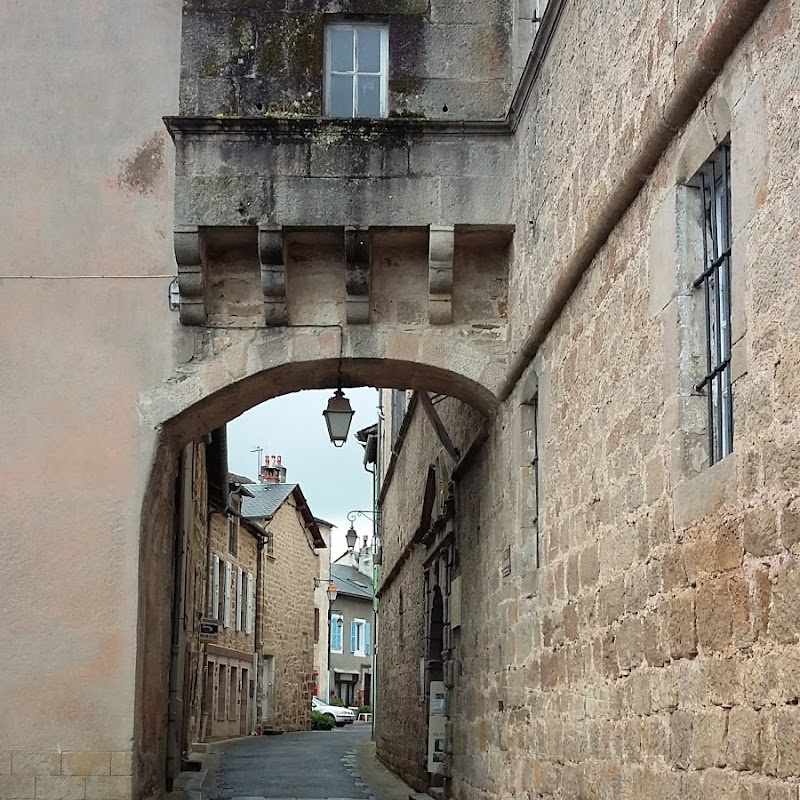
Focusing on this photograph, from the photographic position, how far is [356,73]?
876 cm

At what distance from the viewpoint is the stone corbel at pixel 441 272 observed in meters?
8.20

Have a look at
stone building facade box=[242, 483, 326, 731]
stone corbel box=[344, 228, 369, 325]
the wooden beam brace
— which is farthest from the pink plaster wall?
stone building facade box=[242, 483, 326, 731]

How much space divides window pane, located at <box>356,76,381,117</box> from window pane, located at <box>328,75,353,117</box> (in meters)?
0.07

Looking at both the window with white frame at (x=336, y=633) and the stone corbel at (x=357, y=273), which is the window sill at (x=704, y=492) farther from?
the window with white frame at (x=336, y=633)

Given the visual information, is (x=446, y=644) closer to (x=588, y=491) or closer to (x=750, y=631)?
(x=588, y=491)

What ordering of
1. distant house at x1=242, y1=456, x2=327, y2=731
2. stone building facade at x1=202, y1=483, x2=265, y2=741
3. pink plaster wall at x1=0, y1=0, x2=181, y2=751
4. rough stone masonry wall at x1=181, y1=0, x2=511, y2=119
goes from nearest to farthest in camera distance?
pink plaster wall at x1=0, y1=0, x2=181, y2=751 < rough stone masonry wall at x1=181, y1=0, x2=511, y2=119 < stone building facade at x1=202, y1=483, x2=265, y2=741 < distant house at x1=242, y1=456, x2=327, y2=731

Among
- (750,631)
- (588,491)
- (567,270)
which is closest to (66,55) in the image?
(567,270)

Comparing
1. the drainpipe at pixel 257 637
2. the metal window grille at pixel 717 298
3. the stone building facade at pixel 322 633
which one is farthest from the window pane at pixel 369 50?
the stone building facade at pixel 322 633

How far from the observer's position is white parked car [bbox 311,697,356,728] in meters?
38.8

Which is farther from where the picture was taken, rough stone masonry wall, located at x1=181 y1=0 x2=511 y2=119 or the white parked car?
the white parked car

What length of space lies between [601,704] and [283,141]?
14.6 feet

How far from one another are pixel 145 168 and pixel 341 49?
5.12 ft

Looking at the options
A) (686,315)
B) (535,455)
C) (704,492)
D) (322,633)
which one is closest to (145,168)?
(535,455)

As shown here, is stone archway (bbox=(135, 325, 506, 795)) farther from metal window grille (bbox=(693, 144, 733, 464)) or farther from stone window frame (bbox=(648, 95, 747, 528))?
metal window grille (bbox=(693, 144, 733, 464))
